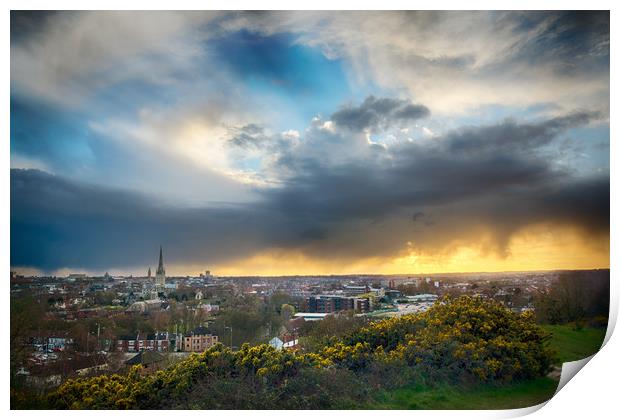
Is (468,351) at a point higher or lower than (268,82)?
lower

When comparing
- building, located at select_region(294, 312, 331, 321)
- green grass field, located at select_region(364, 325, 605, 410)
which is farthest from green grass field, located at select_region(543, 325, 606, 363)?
building, located at select_region(294, 312, 331, 321)

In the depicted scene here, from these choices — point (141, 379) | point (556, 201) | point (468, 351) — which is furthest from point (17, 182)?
point (556, 201)

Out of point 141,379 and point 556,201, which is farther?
point 556,201

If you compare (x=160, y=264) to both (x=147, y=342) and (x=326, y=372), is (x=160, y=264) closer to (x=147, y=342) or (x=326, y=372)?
(x=147, y=342)

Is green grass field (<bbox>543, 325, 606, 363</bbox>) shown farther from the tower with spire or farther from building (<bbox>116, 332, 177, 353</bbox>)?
the tower with spire
